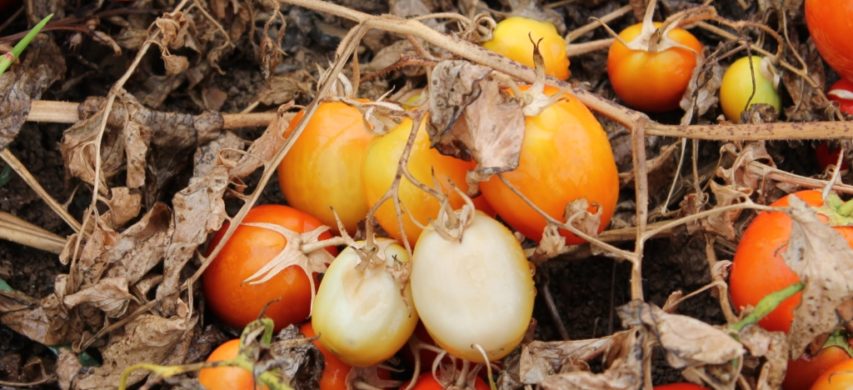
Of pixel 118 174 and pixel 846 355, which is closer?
pixel 846 355

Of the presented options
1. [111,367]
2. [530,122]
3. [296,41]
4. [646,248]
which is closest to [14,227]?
[111,367]

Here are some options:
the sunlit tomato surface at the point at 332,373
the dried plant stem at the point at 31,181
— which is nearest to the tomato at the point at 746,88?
the sunlit tomato surface at the point at 332,373

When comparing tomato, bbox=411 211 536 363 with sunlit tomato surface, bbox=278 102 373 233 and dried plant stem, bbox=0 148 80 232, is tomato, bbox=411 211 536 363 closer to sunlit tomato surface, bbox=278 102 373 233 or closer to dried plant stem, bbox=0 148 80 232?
sunlit tomato surface, bbox=278 102 373 233

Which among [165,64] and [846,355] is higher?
[165,64]

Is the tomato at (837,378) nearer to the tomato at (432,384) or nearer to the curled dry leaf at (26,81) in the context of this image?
the tomato at (432,384)

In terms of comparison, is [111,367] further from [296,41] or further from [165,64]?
[296,41]

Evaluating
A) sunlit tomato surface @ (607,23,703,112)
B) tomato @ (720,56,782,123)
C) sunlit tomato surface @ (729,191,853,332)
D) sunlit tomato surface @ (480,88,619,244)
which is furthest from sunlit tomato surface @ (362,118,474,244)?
tomato @ (720,56,782,123)

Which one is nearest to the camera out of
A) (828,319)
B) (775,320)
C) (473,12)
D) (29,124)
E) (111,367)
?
(828,319)

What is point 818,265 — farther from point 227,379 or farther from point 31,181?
point 31,181
